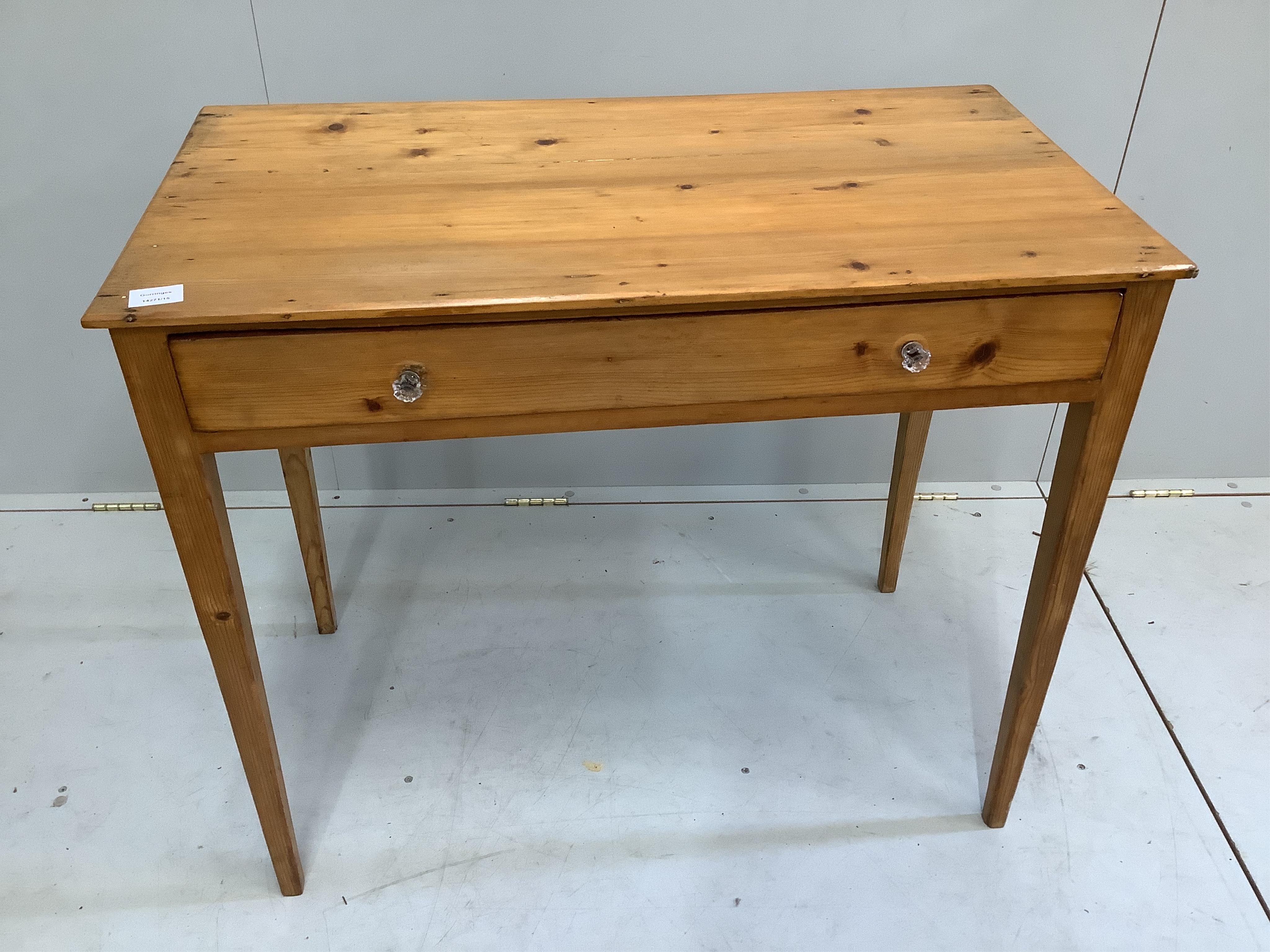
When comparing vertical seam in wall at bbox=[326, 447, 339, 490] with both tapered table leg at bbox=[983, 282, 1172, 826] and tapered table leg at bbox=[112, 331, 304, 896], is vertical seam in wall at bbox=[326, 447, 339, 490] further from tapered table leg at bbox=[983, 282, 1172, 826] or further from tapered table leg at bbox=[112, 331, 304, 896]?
tapered table leg at bbox=[983, 282, 1172, 826]

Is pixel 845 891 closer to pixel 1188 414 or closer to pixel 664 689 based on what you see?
pixel 664 689

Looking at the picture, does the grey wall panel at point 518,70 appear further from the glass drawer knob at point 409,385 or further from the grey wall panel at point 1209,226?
the glass drawer knob at point 409,385

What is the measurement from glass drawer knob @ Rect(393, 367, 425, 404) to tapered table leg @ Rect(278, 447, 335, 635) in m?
0.59

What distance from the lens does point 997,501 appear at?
6.70 ft

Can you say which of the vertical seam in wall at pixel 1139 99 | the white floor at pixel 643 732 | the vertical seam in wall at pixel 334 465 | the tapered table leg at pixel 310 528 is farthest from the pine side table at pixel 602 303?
the vertical seam in wall at pixel 334 465

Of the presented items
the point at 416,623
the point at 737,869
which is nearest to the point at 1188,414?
the point at 737,869

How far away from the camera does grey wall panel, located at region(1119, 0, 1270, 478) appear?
1.65 m

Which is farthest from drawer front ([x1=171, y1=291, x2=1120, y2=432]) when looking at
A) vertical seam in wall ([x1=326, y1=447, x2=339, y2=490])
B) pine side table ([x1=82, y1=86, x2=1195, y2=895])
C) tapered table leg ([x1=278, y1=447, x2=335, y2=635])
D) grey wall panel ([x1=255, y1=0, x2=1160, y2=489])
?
vertical seam in wall ([x1=326, y1=447, x2=339, y2=490])

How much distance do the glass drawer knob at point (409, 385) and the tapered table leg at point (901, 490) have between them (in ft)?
2.89

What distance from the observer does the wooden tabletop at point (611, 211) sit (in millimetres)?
943

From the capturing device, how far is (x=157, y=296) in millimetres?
927

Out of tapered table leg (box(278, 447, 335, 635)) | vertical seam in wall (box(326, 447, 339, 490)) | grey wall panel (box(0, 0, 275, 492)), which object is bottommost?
vertical seam in wall (box(326, 447, 339, 490))

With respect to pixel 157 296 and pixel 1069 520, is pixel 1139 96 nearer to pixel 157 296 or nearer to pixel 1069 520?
pixel 1069 520

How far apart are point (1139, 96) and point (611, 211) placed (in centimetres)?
112
